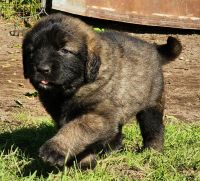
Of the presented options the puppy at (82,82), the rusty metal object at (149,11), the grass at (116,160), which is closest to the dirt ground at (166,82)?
the rusty metal object at (149,11)

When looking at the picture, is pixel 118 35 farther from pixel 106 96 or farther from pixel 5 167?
pixel 5 167

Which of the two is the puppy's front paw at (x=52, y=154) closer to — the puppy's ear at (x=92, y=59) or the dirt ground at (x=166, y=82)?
the puppy's ear at (x=92, y=59)

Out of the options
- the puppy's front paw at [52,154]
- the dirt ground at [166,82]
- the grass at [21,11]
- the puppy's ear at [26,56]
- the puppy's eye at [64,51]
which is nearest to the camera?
the puppy's front paw at [52,154]

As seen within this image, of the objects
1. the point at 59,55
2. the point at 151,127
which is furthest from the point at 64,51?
the point at 151,127

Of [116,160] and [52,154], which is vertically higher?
[52,154]

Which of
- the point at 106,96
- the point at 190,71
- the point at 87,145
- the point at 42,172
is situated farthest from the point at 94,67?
the point at 190,71

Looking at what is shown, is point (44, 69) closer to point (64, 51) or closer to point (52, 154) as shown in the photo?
point (64, 51)
